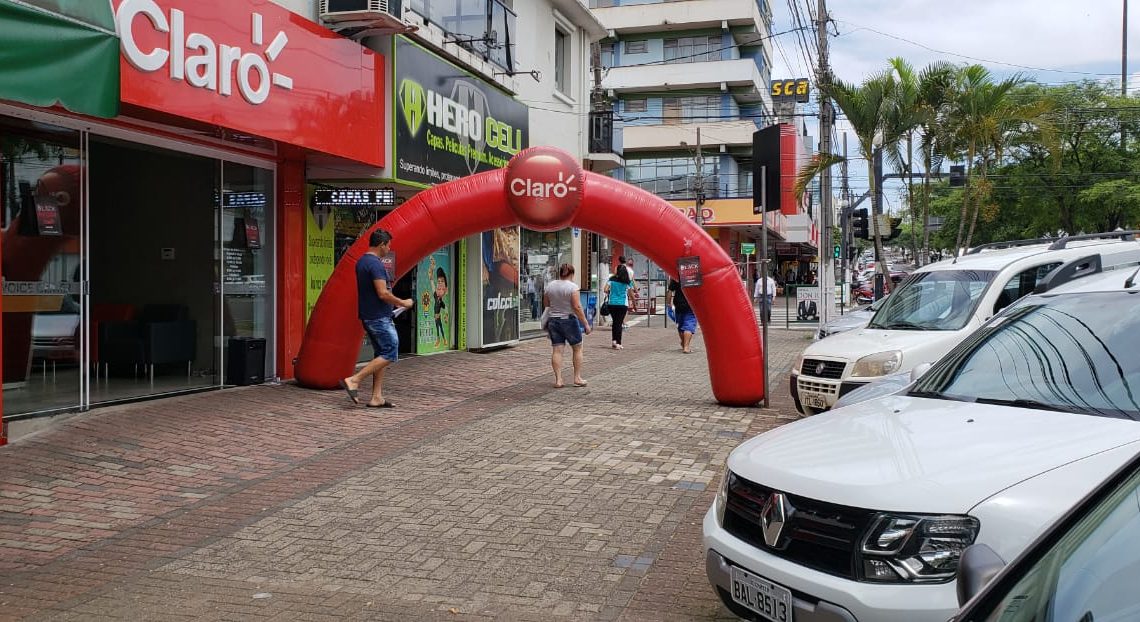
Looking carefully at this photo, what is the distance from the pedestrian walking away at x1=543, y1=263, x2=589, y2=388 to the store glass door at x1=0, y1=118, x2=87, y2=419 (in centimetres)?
580

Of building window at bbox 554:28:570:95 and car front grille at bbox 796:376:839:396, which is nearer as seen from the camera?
car front grille at bbox 796:376:839:396

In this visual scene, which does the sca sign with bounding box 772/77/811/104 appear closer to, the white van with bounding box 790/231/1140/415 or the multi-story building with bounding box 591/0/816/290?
the multi-story building with bounding box 591/0/816/290

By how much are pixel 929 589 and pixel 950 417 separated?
1.13 m

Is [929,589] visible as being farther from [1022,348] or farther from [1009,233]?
[1009,233]

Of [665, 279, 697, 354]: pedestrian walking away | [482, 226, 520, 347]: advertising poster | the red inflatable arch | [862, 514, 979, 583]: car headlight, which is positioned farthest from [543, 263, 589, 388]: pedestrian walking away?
[862, 514, 979, 583]: car headlight

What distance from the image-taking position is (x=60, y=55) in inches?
267

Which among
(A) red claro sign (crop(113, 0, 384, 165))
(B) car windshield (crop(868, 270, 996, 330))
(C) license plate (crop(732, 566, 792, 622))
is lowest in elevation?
(C) license plate (crop(732, 566, 792, 622))

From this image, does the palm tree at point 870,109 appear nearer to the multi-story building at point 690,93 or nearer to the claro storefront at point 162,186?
the claro storefront at point 162,186

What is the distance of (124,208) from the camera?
1292cm

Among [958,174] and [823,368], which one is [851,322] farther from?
[958,174]

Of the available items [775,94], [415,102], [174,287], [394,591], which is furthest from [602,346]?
[775,94]

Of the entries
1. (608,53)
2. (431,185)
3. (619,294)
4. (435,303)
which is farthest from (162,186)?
(608,53)

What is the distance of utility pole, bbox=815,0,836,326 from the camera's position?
21812 mm

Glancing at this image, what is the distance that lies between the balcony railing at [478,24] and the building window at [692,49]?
96.1ft
